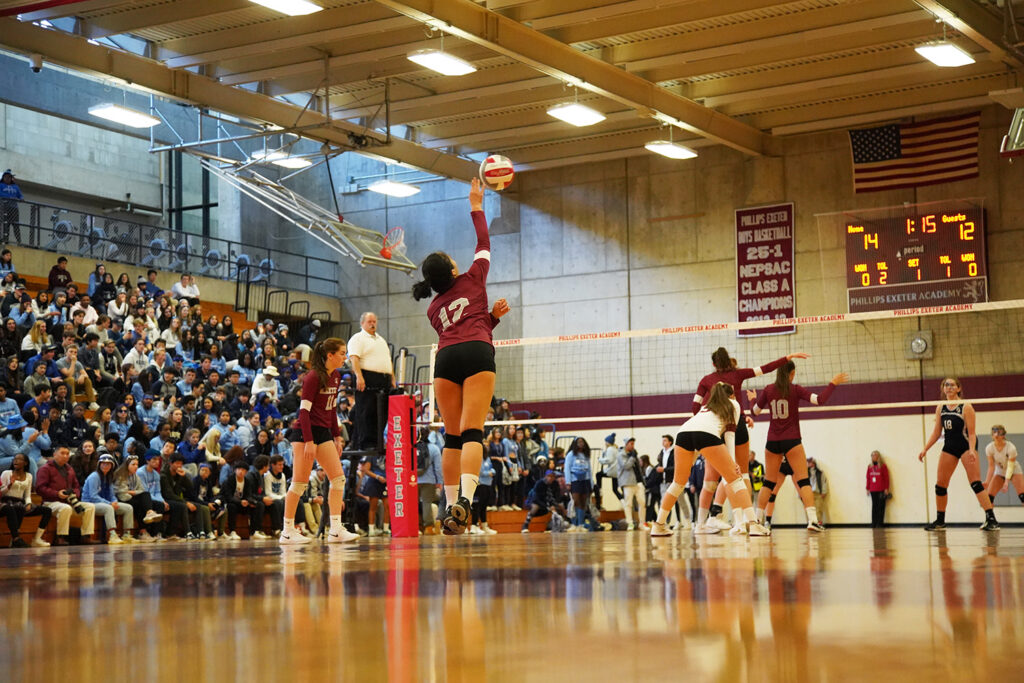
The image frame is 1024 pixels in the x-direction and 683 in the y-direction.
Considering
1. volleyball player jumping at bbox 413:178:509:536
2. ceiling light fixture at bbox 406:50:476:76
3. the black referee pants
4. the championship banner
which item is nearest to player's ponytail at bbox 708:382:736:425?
volleyball player jumping at bbox 413:178:509:536

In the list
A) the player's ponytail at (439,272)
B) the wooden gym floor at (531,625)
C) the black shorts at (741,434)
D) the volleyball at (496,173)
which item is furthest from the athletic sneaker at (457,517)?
the black shorts at (741,434)

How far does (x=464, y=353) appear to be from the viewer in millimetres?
8039

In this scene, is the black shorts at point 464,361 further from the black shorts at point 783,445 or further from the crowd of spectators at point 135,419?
the crowd of spectators at point 135,419

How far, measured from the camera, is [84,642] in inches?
113

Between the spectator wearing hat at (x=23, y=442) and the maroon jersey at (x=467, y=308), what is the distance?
10721 mm

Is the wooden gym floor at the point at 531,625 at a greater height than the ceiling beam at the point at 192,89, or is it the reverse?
the ceiling beam at the point at 192,89

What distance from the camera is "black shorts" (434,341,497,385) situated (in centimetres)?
802

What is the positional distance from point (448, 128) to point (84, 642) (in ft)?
83.9

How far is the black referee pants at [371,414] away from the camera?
15.0m

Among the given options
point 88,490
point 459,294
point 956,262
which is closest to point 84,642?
point 459,294

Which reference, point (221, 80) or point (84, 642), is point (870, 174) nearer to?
point (221, 80)

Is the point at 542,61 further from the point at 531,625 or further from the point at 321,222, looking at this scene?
the point at 531,625

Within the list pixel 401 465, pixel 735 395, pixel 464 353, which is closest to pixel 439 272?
pixel 464 353

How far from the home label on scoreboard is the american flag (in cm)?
171
